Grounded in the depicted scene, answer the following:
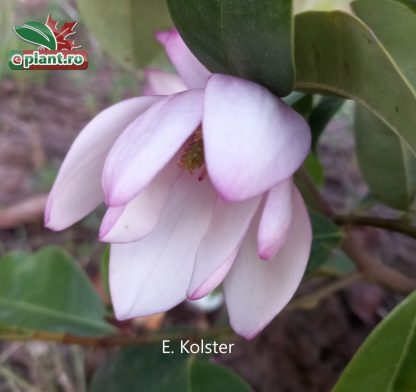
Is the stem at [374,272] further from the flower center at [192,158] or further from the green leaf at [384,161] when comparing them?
the flower center at [192,158]

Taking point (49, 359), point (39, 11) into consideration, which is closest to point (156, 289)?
point (49, 359)

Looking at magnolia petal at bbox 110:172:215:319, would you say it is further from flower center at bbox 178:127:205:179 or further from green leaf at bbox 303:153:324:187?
green leaf at bbox 303:153:324:187

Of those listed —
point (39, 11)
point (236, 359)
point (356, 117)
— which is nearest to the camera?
point (356, 117)

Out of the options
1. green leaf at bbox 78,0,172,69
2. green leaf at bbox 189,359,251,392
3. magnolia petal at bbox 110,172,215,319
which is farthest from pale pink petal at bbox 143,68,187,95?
green leaf at bbox 189,359,251,392

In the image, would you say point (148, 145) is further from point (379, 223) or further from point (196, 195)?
point (379, 223)

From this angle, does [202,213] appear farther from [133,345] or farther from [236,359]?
[236,359]

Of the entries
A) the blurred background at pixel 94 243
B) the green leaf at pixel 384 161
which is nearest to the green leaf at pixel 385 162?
the green leaf at pixel 384 161
